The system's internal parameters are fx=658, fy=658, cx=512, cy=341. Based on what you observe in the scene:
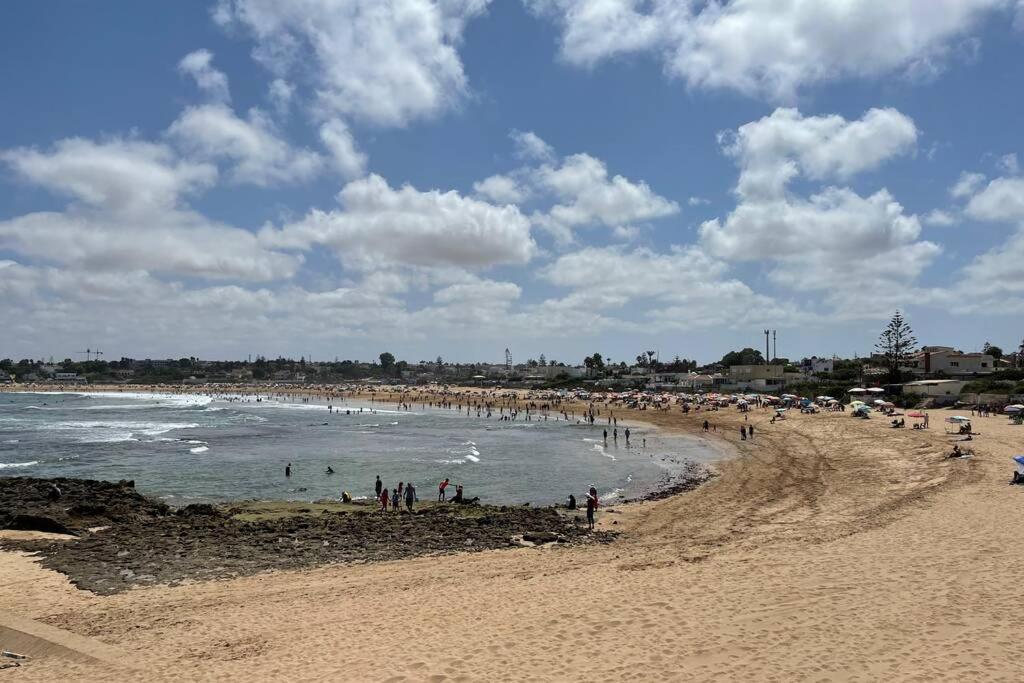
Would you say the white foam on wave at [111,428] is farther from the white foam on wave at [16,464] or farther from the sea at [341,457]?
the white foam on wave at [16,464]

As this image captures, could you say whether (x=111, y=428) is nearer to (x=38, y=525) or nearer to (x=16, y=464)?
(x=16, y=464)

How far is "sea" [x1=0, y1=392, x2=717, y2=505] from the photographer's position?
28641 millimetres

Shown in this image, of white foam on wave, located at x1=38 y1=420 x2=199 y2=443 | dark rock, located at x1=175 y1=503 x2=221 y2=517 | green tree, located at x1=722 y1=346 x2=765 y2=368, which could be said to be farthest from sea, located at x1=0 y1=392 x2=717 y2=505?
green tree, located at x1=722 y1=346 x2=765 y2=368

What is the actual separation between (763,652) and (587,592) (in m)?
3.84

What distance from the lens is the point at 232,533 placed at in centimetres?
1859

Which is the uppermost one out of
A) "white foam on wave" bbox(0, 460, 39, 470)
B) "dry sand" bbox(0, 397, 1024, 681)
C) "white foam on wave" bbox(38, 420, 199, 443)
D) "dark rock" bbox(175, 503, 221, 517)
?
"dry sand" bbox(0, 397, 1024, 681)

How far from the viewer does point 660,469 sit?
110 ft

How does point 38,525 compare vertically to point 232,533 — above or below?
above

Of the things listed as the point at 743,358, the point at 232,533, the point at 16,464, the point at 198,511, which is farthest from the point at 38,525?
the point at 743,358

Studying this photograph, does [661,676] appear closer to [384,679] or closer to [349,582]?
[384,679]

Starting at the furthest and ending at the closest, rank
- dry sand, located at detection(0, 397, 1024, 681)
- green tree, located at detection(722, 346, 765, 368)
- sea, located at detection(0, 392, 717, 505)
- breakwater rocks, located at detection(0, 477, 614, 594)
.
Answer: green tree, located at detection(722, 346, 765, 368)
sea, located at detection(0, 392, 717, 505)
breakwater rocks, located at detection(0, 477, 614, 594)
dry sand, located at detection(0, 397, 1024, 681)

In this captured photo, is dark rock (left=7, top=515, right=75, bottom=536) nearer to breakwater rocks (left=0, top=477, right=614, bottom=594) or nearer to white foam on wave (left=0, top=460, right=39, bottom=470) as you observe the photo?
breakwater rocks (left=0, top=477, right=614, bottom=594)

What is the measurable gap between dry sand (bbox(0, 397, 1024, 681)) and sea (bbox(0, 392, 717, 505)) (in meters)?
10.8

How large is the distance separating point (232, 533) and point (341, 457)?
20964 millimetres
